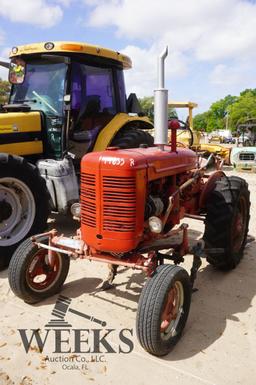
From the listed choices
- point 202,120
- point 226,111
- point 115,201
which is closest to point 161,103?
point 115,201

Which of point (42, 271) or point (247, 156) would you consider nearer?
point (42, 271)

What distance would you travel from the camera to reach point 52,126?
5.21 metres

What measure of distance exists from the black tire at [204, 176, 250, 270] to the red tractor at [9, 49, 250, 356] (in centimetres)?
1

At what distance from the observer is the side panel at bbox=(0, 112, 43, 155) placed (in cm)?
489

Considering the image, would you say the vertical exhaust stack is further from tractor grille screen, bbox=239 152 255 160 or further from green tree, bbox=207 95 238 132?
green tree, bbox=207 95 238 132

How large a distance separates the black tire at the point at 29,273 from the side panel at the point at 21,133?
6.01 ft

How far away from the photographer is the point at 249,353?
289cm

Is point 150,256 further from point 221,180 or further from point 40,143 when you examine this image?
point 40,143

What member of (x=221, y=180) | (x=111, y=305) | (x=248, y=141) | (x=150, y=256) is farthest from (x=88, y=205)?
(x=248, y=141)

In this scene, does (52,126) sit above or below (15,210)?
above

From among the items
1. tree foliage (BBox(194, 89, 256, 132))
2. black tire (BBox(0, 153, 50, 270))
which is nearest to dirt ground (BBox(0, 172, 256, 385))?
black tire (BBox(0, 153, 50, 270))

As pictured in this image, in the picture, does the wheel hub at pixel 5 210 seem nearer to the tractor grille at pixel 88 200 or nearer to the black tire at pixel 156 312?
the tractor grille at pixel 88 200

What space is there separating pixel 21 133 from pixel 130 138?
1408 millimetres

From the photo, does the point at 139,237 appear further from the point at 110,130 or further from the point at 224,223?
the point at 110,130
